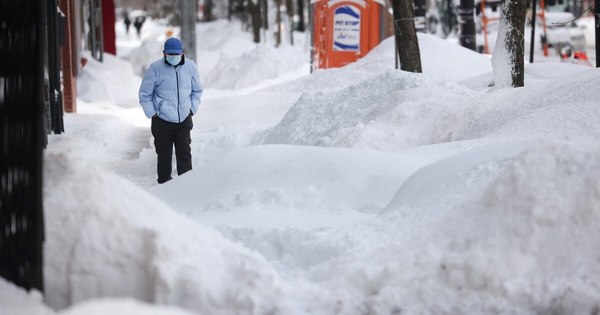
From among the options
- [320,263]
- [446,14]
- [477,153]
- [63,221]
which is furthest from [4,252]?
[446,14]

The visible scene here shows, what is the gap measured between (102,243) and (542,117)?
5450 millimetres

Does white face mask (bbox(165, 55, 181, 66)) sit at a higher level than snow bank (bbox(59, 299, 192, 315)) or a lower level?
higher

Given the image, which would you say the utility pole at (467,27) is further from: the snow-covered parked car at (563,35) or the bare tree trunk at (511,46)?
the bare tree trunk at (511,46)

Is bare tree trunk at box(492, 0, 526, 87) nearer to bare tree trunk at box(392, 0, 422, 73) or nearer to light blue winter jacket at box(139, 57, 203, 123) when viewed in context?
bare tree trunk at box(392, 0, 422, 73)

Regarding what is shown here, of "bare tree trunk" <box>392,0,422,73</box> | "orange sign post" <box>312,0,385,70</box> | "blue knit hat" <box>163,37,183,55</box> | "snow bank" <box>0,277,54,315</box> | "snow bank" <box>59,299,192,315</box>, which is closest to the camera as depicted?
"snow bank" <box>59,299,192,315</box>

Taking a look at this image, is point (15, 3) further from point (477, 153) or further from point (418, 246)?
point (477, 153)

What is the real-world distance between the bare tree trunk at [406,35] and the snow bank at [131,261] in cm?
1025

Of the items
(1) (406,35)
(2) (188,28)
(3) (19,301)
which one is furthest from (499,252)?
(2) (188,28)

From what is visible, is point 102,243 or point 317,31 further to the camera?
point 317,31

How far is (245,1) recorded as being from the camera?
48.2 metres

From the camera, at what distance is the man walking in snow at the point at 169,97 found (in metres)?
9.74

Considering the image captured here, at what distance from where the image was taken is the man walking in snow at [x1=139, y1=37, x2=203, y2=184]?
9742mm

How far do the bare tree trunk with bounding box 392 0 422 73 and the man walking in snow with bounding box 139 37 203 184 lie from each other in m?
6.02

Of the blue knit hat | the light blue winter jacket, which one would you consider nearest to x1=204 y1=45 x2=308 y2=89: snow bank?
the light blue winter jacket
